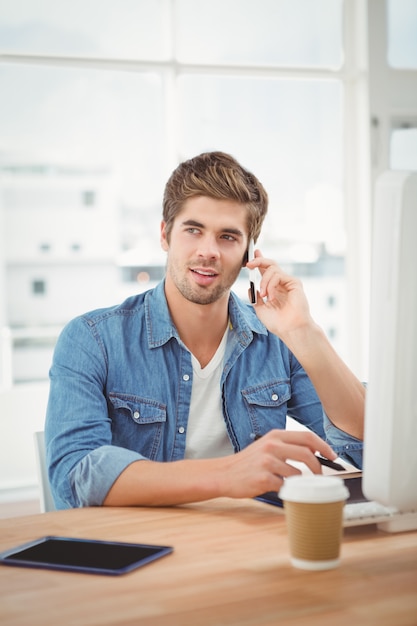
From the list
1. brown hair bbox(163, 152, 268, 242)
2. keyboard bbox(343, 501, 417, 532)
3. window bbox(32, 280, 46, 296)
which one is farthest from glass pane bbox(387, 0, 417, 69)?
keyboard bbox(343, 501, 417, 532)

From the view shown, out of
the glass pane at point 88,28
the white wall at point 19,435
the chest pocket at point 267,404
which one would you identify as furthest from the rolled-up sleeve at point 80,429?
the glass pane at point 88,28

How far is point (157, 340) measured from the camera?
6.30 feet

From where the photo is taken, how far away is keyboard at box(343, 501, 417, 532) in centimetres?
120

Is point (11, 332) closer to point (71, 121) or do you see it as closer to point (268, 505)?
point (71, 121)

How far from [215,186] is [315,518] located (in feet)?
3.74

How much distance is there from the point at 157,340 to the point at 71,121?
327 cm

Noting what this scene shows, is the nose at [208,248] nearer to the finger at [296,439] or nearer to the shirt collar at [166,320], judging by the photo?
the shirt collar at [166,320]

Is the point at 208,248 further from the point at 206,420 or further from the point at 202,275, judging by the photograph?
the point at 206,420

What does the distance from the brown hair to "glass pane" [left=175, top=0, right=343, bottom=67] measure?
3.23 metres

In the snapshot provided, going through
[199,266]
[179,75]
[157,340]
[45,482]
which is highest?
[179,75]

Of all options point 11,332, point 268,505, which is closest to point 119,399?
point 268,505

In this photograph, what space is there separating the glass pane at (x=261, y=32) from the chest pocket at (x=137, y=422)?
12.2 ft

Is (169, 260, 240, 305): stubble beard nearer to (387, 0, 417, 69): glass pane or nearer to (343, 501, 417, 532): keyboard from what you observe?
(343, 501, 417, 532): keyboard

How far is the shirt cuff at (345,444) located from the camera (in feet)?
5.73
